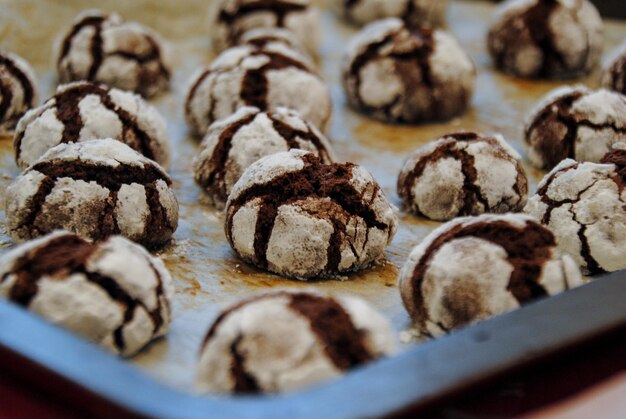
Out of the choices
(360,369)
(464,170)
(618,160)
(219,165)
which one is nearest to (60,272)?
(360,369)

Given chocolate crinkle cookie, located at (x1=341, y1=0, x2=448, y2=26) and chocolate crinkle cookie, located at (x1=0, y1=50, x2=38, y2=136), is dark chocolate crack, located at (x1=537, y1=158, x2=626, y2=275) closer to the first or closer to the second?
chocolate crinkle cookie, located at (x1=0, y1=50, x2=38, y2=136)

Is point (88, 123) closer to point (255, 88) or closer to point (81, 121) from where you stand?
point (81, 121)

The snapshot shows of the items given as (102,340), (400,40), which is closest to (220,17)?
(400,40)

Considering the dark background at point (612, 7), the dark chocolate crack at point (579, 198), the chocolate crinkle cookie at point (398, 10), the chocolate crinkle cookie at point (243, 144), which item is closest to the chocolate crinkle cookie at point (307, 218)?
the chocolate crinkle cookie at point (243, 144)

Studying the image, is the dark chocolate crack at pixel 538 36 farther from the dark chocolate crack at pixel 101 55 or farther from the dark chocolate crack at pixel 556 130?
the dark chocolate crack at pixel 101 55

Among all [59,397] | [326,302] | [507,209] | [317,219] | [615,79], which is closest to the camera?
[59,397]

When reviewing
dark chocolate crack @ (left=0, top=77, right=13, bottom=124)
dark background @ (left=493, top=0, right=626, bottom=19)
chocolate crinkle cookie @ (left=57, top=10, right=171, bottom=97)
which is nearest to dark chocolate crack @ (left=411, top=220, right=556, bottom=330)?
dark chocolate crack @ (left=0, top=77, right=13, bottom=124)

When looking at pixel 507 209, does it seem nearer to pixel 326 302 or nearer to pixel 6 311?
pixel 326 302
